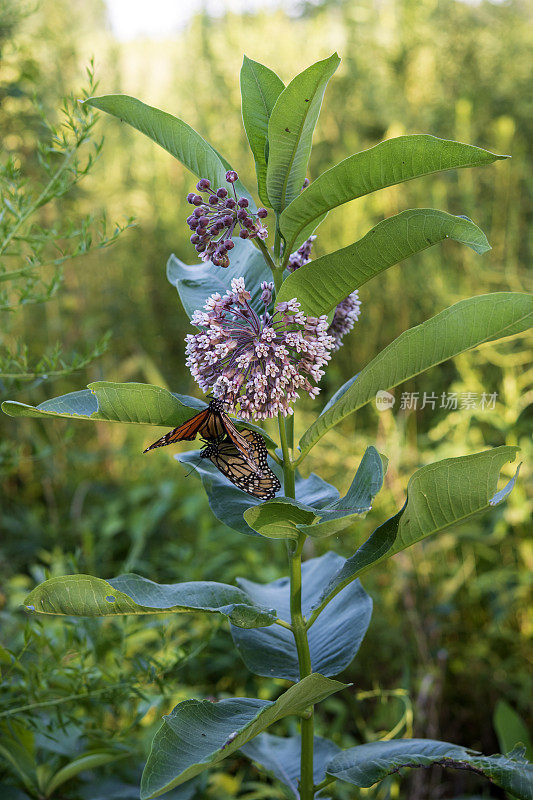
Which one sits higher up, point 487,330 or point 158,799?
point 487,330

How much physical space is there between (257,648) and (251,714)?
142 mm

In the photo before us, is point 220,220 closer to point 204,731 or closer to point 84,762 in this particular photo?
point 204,731

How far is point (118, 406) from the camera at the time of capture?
0.70 metres

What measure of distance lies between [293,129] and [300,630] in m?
0.58

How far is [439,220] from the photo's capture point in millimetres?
657

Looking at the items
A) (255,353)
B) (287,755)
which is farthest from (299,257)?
(287,755)

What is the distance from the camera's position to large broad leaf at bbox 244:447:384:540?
0.64 metres

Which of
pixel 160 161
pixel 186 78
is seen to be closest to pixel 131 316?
pixel 160 161

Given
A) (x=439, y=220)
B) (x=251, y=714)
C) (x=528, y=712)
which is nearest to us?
(x=439, y=220)

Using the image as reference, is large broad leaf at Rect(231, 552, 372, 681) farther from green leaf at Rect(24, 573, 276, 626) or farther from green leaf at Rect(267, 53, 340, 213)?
green leaf at Rect(267, 53, 340, 213)

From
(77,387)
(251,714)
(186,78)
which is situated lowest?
(251,714)

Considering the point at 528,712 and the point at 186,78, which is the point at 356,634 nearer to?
the point at 528,712

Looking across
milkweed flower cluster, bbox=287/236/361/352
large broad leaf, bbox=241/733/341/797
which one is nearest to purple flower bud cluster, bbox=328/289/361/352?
milkweed flower cluster, bbox=287/236/361/352
